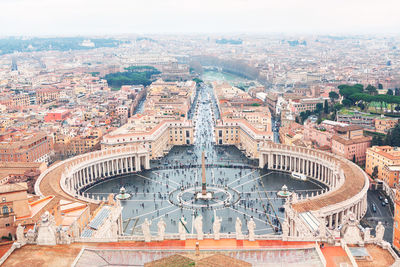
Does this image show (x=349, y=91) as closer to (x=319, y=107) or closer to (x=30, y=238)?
(x=319, y=107)

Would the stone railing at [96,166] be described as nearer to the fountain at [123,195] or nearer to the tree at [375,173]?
the fountain at [123,195]

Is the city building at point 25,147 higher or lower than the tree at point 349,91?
lower

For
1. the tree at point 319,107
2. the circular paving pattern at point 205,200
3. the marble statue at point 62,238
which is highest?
the marble statue at point 62,238

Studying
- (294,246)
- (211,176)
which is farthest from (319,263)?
(211,176)

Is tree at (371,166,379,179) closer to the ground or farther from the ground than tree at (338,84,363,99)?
closer to the ground

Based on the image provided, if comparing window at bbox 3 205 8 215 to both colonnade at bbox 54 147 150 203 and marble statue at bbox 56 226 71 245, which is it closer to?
marble statue at bbox 56 226 71 245

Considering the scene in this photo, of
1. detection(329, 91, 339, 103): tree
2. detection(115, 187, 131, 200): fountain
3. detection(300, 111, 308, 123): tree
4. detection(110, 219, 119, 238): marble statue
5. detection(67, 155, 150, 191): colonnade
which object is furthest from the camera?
detection(329, 91, 339, 103): tree

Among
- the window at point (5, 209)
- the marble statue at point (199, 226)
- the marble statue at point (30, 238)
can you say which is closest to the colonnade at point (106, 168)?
the window at point (5, 209)

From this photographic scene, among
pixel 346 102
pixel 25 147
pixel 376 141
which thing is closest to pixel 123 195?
pixel 25 147

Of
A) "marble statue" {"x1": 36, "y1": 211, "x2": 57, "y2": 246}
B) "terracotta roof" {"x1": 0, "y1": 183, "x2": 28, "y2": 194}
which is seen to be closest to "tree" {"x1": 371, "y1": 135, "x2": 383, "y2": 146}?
"terracotta roof" {"x1": 0, "y1": 183, "x2": 28, "y2": 194}

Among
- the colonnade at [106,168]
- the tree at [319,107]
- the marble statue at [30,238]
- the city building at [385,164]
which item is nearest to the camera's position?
the marble statue at [30,238]

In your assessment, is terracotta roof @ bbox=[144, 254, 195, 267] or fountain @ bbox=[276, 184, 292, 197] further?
fountain @ bbox=[276, 184, 292, 197]

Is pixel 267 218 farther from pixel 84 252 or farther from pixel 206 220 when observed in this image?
pixel 84 252
